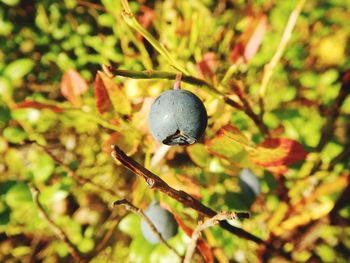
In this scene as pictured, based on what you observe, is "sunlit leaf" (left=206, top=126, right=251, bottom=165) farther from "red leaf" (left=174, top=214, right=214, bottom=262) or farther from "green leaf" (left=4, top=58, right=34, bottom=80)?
"green leaf" (left=4, top=58, right=34, bottom=80)

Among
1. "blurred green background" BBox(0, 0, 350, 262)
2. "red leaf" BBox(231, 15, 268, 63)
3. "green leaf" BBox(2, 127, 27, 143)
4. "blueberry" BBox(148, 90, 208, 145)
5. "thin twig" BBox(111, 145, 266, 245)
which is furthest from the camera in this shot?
"green leaf" BBox(2, 127, 27, 143)

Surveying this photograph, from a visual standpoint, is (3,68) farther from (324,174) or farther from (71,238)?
(324,174)

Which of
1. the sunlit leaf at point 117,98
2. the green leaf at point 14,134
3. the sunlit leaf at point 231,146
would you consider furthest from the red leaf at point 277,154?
the green leaf at point 14,134

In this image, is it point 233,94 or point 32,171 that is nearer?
point 233,94

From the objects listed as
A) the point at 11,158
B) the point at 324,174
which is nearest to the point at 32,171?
the point at 11,158

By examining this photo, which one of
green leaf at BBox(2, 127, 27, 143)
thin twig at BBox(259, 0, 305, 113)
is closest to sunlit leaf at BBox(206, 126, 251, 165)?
thin twig at BBox(259, 0, 305, 113)

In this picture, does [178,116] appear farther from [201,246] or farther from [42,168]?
[42,168]

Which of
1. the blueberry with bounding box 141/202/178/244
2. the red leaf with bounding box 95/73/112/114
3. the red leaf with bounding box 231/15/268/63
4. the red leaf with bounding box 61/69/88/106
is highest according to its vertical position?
the red leaf with bounding box 231/15/268/63
